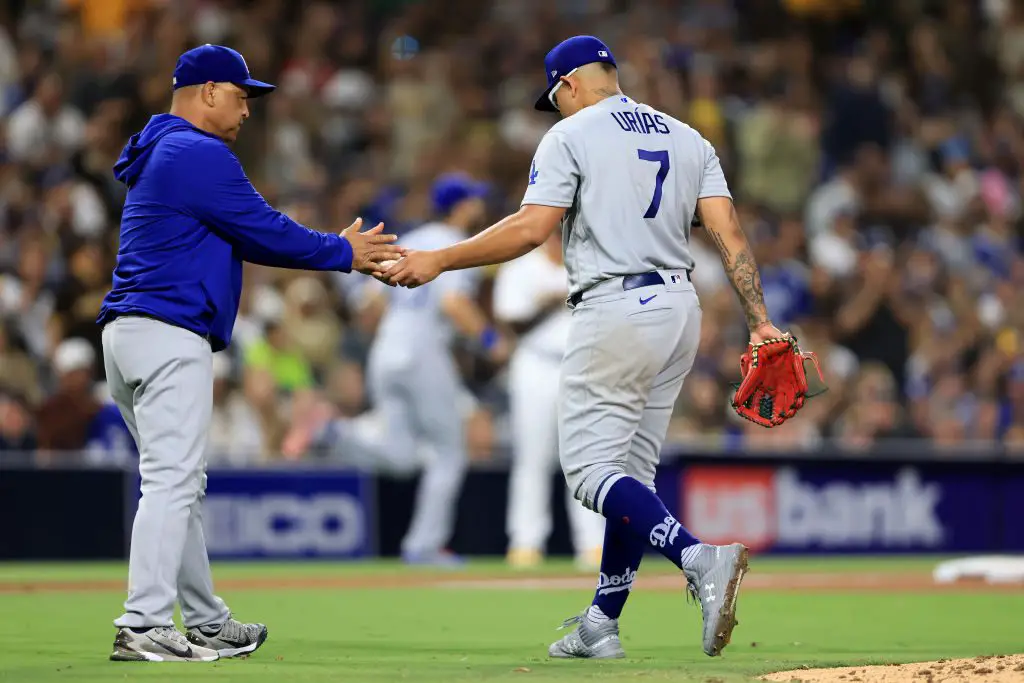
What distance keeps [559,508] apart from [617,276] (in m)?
7.95

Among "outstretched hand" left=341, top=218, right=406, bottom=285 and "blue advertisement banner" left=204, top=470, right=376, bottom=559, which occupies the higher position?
"outstretched hand" left=341, top=218, right=406, bottom=285

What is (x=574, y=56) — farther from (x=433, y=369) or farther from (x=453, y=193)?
(x=433, y=369)

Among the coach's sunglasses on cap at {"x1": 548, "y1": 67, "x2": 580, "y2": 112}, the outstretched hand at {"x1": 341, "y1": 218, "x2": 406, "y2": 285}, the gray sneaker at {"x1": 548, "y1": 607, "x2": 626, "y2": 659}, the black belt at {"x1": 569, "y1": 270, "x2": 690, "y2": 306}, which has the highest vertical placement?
the coach's sunglasses on cap at {"x1": 548, "y1": 67, "x2": 580, "y2": 112}

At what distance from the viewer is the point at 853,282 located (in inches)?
701

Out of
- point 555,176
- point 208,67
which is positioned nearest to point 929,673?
point 555,176

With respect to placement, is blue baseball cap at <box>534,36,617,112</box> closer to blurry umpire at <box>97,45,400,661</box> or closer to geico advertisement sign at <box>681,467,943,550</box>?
blurry umpire at <box>97,45,400,661</box>

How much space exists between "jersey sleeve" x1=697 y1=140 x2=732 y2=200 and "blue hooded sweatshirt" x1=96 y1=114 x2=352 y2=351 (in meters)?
1.58

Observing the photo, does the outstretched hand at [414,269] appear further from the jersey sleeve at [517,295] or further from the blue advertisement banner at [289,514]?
the blue advertisement banner at [289,514]

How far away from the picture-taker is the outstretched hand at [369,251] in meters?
6.95

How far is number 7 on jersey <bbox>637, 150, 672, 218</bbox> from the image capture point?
21.6ft

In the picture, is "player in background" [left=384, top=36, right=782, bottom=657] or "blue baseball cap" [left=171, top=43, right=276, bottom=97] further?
"blue baseball cap" [left=171, top=43, right=276, bottom=97]

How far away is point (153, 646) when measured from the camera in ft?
20.6

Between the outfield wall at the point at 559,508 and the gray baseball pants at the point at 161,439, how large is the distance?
22.8 ft

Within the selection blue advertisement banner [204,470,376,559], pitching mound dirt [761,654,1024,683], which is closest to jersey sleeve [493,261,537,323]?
blue advertisement banner [204,470,376,559]
